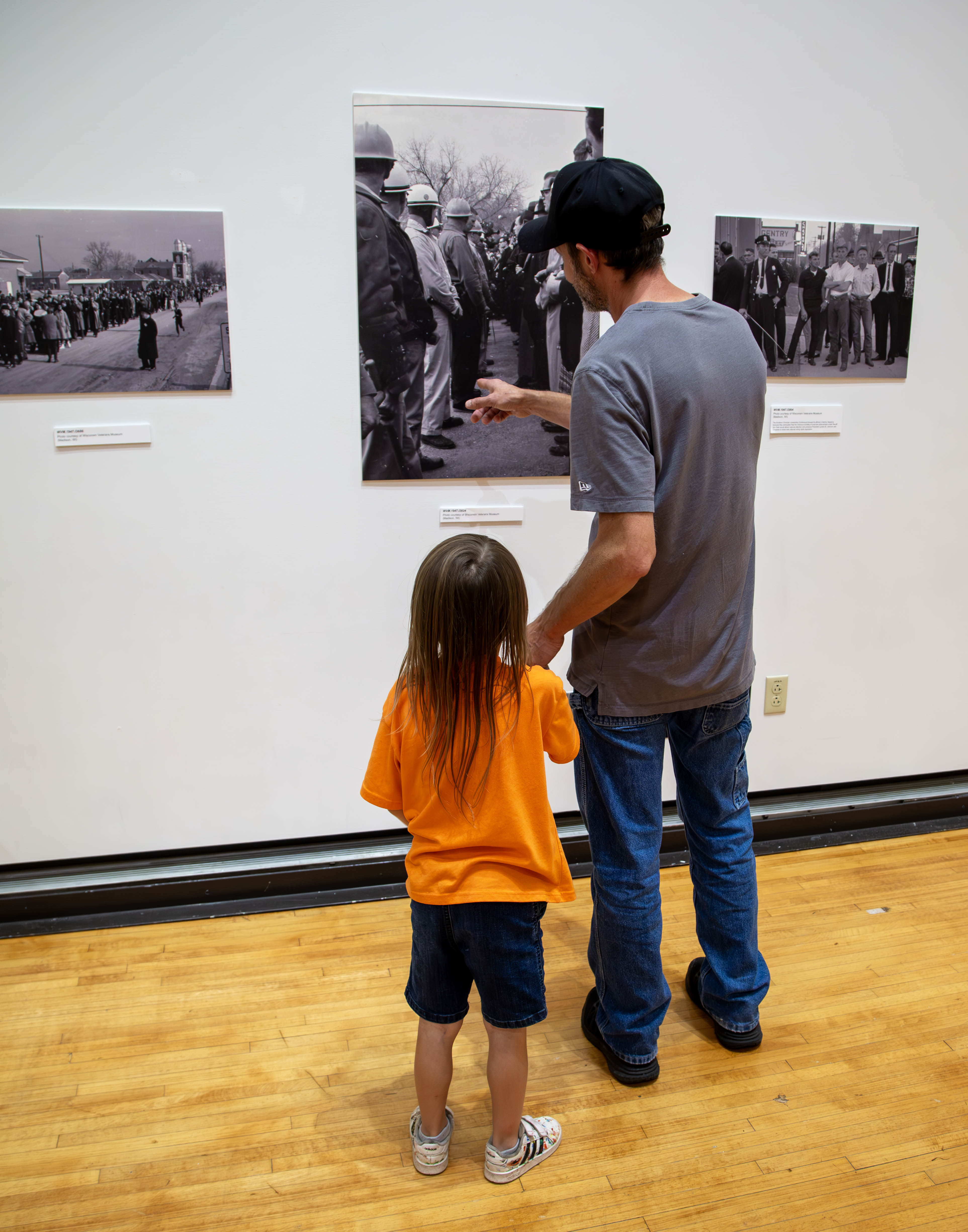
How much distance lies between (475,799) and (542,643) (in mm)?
377

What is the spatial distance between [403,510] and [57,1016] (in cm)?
147

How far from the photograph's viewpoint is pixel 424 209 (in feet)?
7.24

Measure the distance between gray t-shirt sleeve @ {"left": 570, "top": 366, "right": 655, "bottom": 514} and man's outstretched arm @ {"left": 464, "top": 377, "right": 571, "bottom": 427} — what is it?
41 centimetres

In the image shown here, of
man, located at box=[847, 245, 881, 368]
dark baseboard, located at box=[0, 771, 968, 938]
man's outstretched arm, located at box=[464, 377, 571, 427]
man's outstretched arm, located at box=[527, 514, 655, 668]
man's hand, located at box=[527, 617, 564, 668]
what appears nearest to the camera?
man's outstretched arm, located at box=[527, 514, 655, 668]

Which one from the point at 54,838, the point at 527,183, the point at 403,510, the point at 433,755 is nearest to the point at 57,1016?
the point at 54,838

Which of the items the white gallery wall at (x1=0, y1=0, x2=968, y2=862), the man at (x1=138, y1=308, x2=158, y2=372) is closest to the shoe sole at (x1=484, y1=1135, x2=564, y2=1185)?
the white gallery wall at (x1=0, y1=0, x2=968, y2=862)

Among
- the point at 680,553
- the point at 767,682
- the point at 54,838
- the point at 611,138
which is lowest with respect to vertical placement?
the point at 54,838

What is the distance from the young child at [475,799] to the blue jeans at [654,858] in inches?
10.3

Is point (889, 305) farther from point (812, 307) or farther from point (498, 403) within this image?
point (498, 403)

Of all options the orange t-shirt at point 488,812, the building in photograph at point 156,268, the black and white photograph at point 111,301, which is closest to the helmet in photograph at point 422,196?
the black and white photograph at point 111,301

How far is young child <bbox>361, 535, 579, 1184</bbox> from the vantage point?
1.31 metres

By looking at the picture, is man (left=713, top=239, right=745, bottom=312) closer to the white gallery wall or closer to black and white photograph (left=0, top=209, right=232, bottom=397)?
the white gallery wall

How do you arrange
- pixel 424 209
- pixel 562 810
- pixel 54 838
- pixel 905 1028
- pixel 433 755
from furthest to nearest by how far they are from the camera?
pixel 562 810
pixel 54 838
pixel 424 209
pixel 905 1028
pixel 433 755

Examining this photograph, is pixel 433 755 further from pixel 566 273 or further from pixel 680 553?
pixel 566 273
